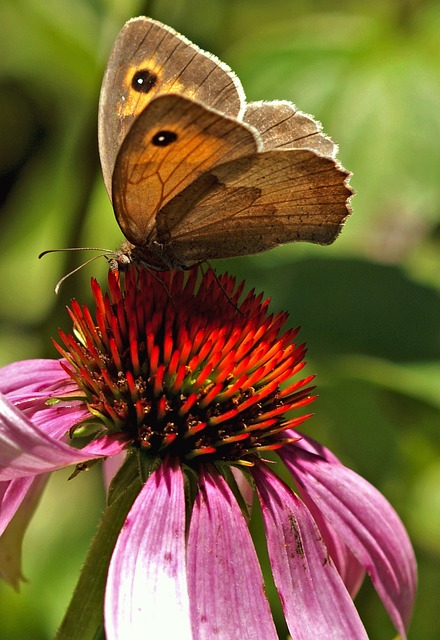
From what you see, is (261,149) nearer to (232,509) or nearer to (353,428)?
(232,509)


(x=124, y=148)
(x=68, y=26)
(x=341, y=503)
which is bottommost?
(x=341, y=503)

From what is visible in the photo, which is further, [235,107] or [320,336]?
[320,336]

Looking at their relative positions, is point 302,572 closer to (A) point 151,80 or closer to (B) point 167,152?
(B) point 167,152

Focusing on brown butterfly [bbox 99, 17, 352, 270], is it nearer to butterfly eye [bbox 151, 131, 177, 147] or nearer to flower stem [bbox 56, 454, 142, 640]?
butterfly eye [bbox 151, 131, 177, 147]

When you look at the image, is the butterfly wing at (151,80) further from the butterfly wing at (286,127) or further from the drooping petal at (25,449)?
the drooping petal at (25,449)

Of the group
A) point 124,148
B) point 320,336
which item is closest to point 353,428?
point 320,336

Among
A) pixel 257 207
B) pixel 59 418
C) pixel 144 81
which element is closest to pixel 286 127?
pixel 257 207

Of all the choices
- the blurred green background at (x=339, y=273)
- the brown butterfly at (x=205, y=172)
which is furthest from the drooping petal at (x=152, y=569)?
the blurred green background at (x=339, y=273)
